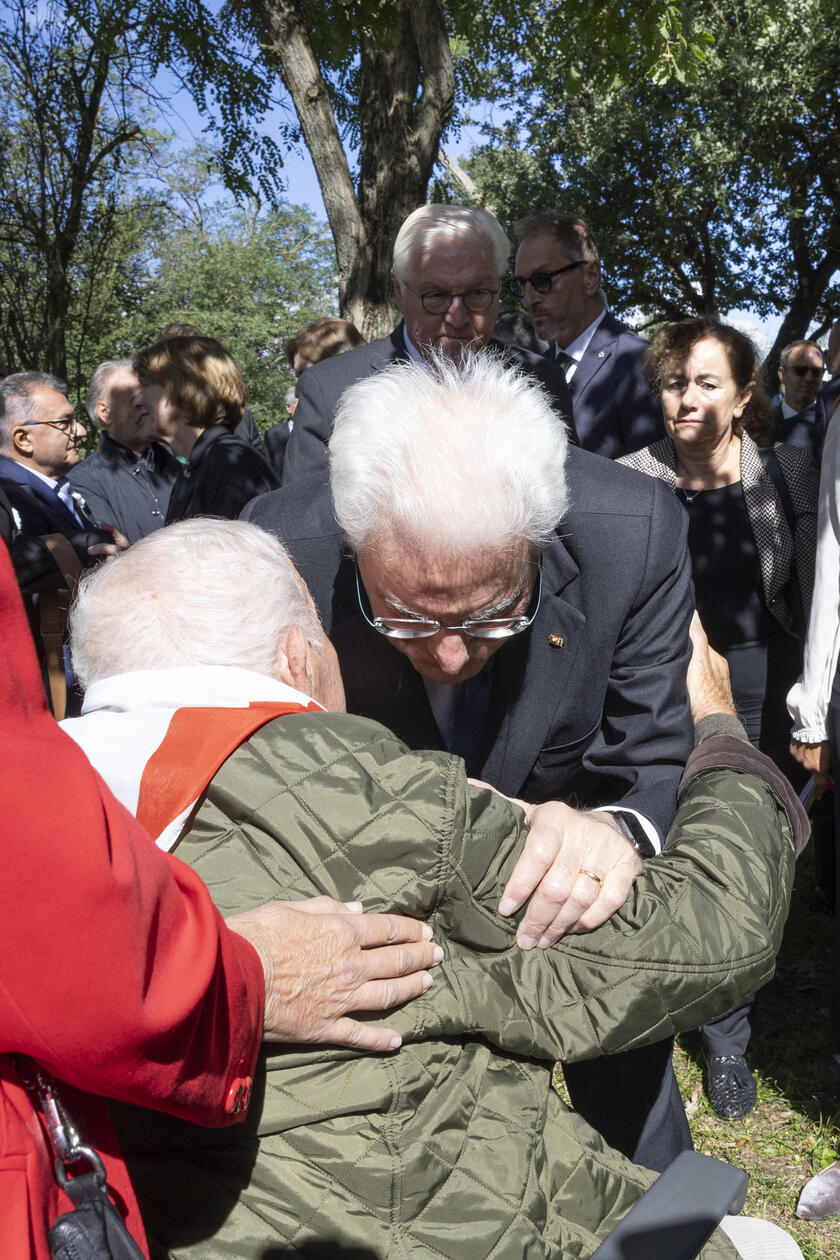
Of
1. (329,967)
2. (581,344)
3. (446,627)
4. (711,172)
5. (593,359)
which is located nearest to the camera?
(329,967)

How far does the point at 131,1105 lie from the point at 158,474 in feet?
16.7

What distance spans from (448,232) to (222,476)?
1.35 metres

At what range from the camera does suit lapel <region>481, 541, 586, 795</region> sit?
93.8 inches

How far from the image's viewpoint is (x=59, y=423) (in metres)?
5.43

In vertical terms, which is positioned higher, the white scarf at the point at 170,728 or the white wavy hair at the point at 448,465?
the white wavy hair at the point at 448,465

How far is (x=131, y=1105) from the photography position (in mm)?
1467

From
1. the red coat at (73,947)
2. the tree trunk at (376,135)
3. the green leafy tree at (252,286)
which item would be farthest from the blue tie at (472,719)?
the green leafy tree at (252,286)

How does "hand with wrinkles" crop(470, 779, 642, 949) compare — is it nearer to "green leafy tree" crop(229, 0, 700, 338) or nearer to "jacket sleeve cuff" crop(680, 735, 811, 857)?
"jacket sleeve cuff" crop(680, 735, 811, 857)

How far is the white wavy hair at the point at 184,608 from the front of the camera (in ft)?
5.32

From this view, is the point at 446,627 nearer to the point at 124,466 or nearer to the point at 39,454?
the point at 39,454

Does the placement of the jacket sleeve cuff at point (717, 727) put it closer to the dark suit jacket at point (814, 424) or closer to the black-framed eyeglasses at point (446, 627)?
the black-framed eyeglasses at point (446, 627)

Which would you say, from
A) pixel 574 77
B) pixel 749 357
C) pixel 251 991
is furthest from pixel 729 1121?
pixel 574 77

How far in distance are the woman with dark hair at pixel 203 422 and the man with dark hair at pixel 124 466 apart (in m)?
1.04

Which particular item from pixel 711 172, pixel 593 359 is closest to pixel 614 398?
pixel 593 359
